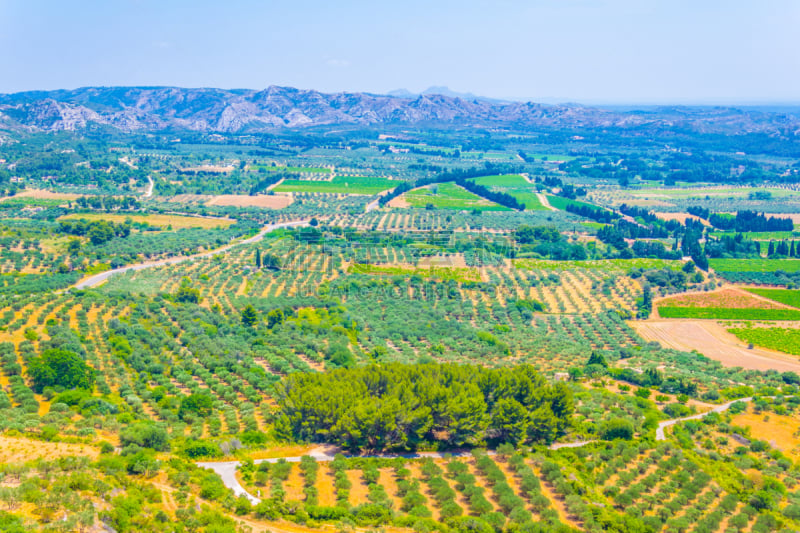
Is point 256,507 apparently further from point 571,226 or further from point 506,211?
point 506,211

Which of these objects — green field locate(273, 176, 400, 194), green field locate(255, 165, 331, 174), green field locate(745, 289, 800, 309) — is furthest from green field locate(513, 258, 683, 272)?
green field locate(255, 165, 331, 174)

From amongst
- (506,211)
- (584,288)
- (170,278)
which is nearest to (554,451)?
(584,288)

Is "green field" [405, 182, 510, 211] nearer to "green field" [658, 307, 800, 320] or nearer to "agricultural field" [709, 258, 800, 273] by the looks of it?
"agricultural field" [709, 258, 800, 273]

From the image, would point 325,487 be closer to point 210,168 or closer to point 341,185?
point 341,185

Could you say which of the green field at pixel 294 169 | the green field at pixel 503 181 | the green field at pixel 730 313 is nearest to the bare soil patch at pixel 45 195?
the green field at pixel 294 169

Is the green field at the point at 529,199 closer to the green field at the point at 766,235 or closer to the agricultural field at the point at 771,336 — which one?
the green field at the point at 766,235

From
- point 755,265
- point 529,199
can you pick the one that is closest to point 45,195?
point 529,199
